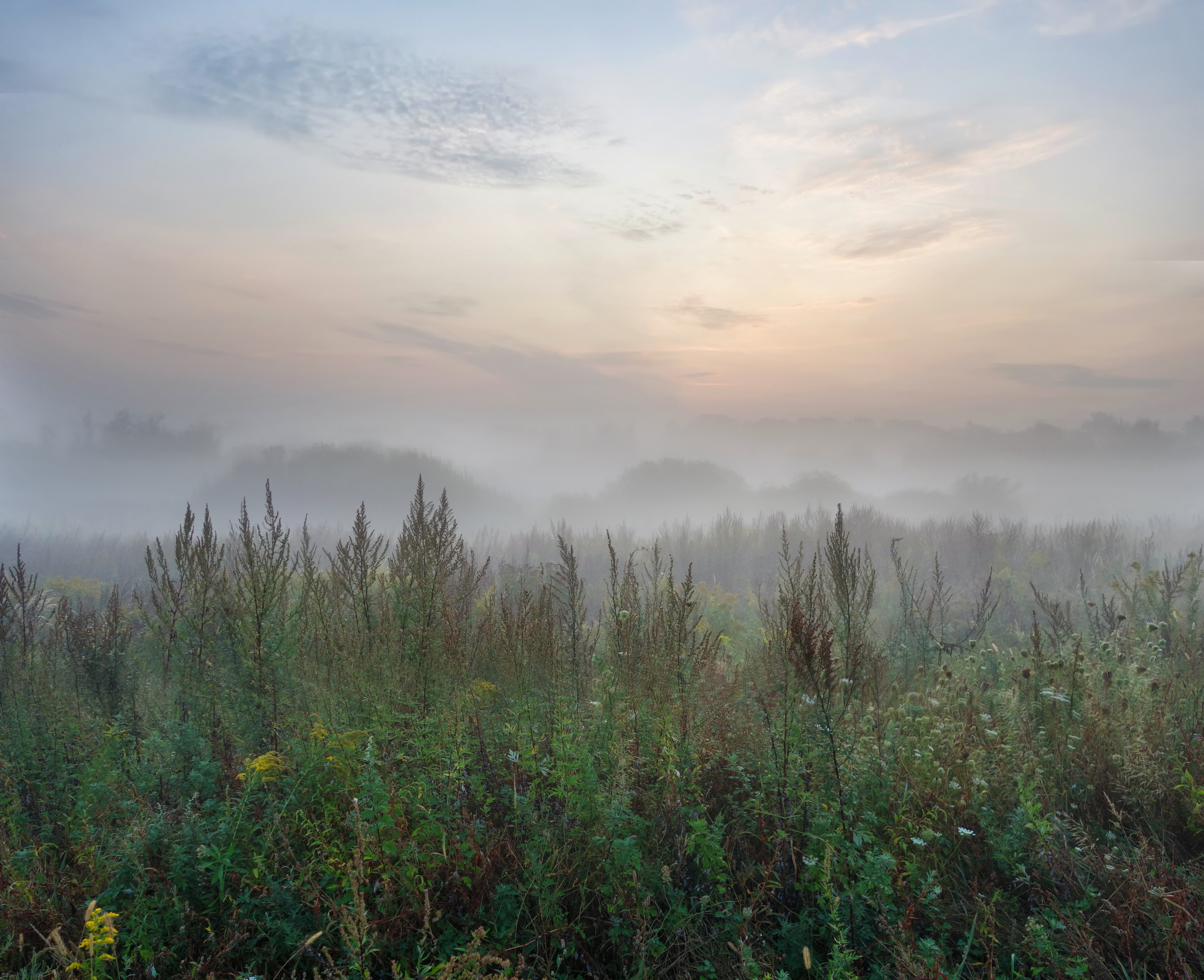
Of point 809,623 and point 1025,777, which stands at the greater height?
point 809,623

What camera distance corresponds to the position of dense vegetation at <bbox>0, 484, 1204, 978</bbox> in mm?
3225

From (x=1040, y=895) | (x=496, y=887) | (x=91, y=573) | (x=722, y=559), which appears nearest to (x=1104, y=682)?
(x=1040, y=895)

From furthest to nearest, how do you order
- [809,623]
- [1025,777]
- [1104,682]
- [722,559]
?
[722,559] < [1104,682] < [1025,777] < [809,623]

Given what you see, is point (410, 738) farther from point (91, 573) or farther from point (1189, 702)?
point (91, 573)

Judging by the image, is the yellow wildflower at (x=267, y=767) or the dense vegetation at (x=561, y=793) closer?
the dense vegetation at (x=561, y=793)

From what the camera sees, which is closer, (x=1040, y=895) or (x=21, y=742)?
(x=1040, y=895)

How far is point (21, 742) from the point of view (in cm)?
543

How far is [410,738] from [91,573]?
100ft

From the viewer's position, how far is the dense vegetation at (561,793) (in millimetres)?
3225

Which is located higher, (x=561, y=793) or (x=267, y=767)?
(x=267, y=767)

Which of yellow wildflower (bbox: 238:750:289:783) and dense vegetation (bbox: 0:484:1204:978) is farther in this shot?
yellow wildflower (bbox: 238:750:289:783)

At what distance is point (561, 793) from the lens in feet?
12.4

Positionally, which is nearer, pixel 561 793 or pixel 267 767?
pixel 561 793

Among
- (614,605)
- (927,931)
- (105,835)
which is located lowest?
(927,931)
